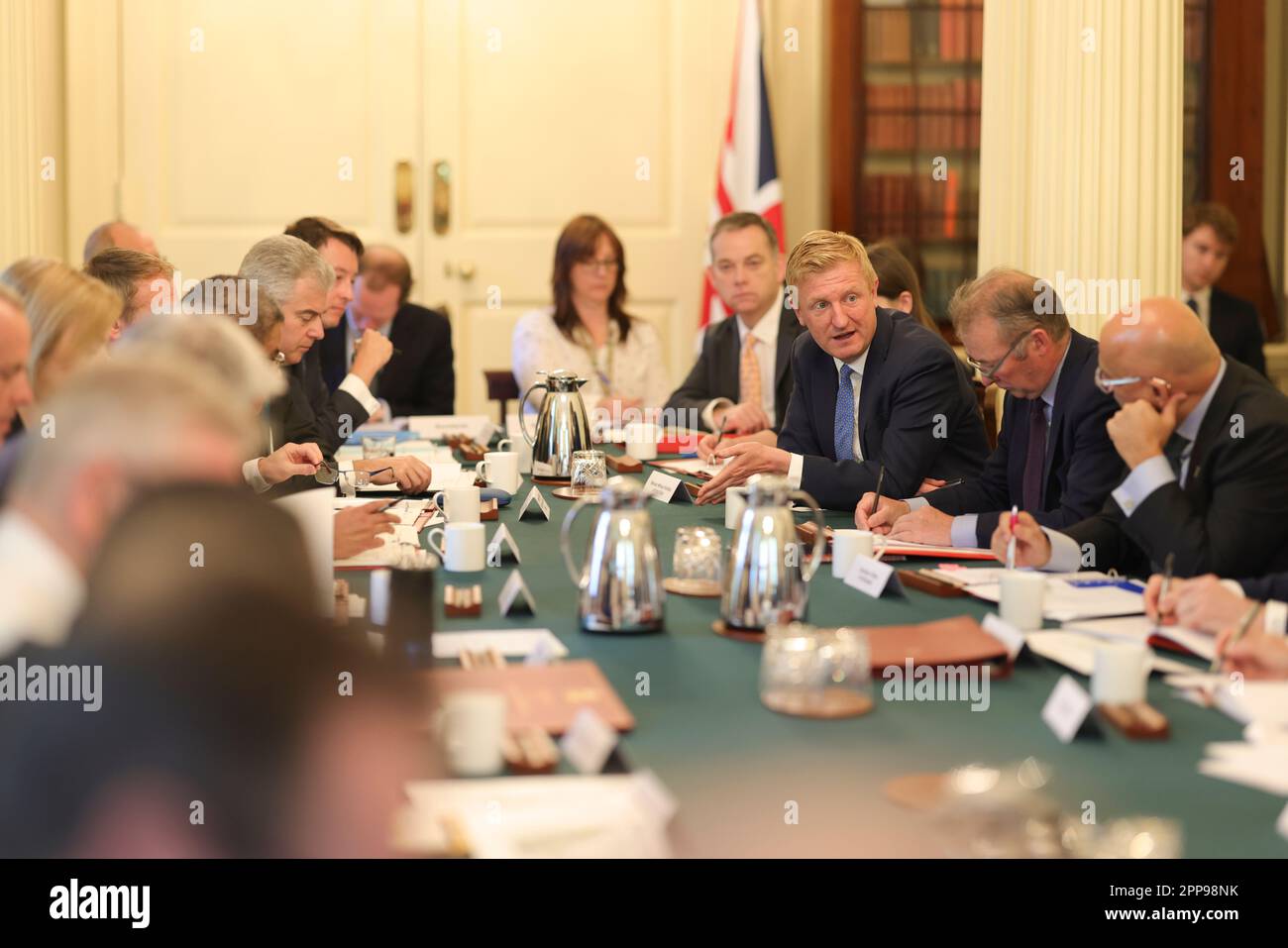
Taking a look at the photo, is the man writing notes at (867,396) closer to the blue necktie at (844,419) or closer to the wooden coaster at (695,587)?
the blue necktie at (844,419)

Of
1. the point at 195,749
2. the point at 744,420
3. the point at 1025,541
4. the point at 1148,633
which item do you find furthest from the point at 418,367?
the point at 195,749

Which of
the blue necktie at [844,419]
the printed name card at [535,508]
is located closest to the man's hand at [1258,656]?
the printed name card at [535,508]

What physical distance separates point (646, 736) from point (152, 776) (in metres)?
0.62

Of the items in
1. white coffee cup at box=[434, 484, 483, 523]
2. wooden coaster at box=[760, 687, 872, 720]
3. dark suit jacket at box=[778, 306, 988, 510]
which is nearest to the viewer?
wooden coaster at box=[760, 687, 872, 720]

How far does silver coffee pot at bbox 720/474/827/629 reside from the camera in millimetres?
2225

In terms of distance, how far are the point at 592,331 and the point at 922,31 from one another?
7.19 ft

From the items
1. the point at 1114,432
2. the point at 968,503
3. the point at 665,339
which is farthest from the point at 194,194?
the point at 1114,432

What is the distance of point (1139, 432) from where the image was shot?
264cm

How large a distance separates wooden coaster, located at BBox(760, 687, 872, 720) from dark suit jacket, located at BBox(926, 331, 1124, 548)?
1.21m

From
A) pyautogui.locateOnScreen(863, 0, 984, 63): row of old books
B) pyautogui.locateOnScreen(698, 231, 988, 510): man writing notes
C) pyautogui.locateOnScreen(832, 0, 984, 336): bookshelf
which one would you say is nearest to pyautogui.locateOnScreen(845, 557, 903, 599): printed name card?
pyautogui.locateOnScreen(698, 231, 988, 510): man writing notes

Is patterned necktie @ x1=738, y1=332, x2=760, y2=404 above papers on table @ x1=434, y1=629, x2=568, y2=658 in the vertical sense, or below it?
above

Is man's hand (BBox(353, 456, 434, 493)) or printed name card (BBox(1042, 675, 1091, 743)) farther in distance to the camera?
man's hand (BBox(353, 456, 434, 493))

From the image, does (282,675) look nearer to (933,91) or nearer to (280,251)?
(280,251)

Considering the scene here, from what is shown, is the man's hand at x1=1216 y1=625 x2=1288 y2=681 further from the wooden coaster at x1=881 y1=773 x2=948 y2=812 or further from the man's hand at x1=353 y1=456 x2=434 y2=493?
the man's hand at x1=353 y1=456 x2=434 y2=493
